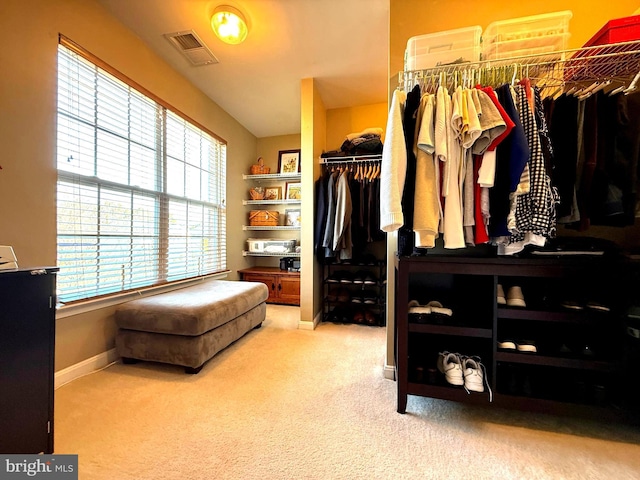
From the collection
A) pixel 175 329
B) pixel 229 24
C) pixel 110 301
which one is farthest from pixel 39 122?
pixel 175 329

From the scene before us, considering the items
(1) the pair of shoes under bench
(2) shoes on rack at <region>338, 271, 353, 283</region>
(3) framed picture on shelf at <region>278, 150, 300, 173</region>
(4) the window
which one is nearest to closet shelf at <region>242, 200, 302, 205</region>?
(3) framed picture on shelf at <region>278, 150, 300, 173</region>

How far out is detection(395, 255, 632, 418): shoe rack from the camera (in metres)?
1.20

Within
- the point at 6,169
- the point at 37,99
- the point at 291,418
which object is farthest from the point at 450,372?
the point at 37,99

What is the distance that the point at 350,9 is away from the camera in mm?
1905

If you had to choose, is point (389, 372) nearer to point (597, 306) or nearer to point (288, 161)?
point (597, 306)

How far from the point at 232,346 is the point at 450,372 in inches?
68.3

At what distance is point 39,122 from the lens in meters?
1.55

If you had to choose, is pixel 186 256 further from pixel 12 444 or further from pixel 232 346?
pixel 12 444

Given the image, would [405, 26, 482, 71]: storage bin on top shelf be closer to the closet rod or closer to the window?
the closet rod

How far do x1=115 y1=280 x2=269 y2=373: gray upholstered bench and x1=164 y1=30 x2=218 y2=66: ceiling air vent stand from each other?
214 cm

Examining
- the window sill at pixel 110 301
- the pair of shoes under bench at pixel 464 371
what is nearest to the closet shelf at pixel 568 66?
the pair of shoes under bench at pixel 464 371

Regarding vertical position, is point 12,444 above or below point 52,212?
below

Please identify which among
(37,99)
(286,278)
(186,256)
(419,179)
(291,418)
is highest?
(37,99)

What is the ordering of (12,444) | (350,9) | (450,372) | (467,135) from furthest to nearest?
(350,9) < (450,372) < (467,135) < (12,444)
